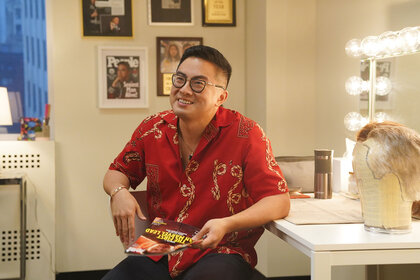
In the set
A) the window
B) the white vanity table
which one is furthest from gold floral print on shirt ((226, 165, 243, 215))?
the window

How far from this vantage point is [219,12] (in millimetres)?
3672

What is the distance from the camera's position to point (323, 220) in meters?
1.65

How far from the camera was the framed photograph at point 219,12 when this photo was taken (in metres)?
3.64

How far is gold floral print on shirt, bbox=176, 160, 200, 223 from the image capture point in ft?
5.83

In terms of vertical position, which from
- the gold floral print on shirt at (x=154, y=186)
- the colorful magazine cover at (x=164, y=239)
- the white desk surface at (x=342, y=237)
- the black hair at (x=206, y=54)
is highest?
the black hair at (x=206, y=54)

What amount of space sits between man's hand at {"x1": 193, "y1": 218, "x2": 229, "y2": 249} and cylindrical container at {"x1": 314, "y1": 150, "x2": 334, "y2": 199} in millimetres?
668

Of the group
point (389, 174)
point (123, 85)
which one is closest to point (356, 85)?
point (389, 174)

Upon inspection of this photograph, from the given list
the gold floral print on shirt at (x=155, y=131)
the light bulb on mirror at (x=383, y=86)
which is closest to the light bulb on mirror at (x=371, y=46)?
the light bulb on mirror at (x=383, y=86)

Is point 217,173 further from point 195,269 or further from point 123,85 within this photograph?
point 123,85

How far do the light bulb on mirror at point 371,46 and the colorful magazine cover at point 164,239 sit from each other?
1.23 meters

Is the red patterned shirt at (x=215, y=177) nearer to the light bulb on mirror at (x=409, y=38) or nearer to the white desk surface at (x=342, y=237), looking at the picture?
the white desk surface at (x=342, y=237)

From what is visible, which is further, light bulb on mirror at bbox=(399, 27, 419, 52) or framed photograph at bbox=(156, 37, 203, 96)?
framed photograph at bbox=(156, 37, 203, 96)

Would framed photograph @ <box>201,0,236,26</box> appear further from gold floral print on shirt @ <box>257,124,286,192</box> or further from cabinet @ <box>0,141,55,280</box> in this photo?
gold floral print on shirt @ <box>257,124,286,192</box>

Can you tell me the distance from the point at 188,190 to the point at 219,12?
2174mm
